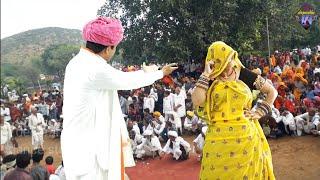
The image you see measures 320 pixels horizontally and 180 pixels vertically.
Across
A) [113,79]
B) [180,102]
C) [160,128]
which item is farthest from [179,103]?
[113,79]

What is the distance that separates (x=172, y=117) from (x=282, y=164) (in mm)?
4244

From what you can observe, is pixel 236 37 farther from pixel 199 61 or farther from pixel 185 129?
pixel 185 129

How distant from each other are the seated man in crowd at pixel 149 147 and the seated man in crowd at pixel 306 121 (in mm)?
2957

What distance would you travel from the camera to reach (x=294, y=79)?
11930 millimetres

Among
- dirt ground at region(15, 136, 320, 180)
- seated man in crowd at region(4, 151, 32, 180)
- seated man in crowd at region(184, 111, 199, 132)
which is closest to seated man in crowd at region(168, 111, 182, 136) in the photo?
seated man in crowd at region(184, 111, 199, 132)

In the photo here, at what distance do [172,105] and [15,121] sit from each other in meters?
6.20

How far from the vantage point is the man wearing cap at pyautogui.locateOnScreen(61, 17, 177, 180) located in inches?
93.4

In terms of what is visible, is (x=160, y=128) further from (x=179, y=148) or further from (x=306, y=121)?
(x=306, y=121)

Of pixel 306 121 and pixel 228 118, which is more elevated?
pixel 228 118

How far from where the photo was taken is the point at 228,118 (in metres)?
3.13

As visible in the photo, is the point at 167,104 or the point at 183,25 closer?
the point at 167,104

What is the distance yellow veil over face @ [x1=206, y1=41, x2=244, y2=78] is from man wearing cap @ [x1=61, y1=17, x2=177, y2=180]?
2.45ft

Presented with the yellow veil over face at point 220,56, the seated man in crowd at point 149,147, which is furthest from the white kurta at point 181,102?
the yellow veil over face at point 220,56

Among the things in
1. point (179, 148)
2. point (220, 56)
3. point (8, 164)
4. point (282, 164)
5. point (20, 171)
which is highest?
point (220, 56)
